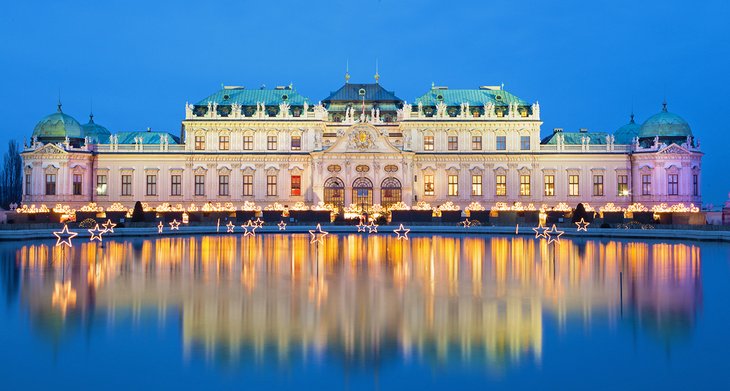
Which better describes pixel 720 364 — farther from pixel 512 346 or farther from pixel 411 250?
pixel 411 250

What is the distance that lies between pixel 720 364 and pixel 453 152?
207 feet

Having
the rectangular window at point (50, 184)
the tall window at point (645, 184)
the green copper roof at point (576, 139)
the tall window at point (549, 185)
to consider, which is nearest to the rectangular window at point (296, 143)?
the rectangular window at point (50, 184)

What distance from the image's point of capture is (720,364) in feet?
41.3

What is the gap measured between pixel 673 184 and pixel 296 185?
40.0 metres

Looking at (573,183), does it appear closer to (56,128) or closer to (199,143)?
(199,143)

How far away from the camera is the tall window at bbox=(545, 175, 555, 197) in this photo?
75.9m

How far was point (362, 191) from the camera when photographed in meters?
73.8

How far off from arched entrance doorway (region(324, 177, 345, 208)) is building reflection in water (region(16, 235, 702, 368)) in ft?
127

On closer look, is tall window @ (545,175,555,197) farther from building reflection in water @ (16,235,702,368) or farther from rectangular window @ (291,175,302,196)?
building reflection in water @ (16,235,702,368)

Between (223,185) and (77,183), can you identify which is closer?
(77,183)

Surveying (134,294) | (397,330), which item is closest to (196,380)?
(397,330)

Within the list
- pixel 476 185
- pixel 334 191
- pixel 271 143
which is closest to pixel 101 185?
pixel 271 143

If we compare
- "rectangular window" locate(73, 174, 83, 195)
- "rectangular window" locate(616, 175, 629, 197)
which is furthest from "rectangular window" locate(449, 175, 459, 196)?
"rectangular window" locate(73, 174, 83, 195)

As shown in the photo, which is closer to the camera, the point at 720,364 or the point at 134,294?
the point at 720,364
